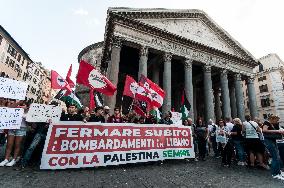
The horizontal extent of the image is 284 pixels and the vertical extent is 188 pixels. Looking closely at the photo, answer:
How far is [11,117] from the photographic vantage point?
19.3 feet

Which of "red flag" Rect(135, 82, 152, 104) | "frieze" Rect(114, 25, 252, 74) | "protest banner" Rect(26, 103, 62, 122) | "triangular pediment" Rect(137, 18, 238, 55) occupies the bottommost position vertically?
"protest banner" Rect(26, 103, 62, 122)

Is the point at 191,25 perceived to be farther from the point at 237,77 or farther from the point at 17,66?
the point at 17,66

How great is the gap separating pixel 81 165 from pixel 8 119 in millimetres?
2543

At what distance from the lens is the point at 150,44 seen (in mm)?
19562

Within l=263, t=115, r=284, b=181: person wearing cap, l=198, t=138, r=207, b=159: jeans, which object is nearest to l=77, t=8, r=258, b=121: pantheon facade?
l=198, t=138, r=207, b=159: jeans

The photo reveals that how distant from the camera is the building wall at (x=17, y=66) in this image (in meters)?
33.4

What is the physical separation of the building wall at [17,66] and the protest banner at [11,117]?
18.6 m

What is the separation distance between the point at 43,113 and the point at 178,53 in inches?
681

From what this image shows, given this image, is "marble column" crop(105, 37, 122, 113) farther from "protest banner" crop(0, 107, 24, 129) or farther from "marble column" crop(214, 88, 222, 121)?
"marble column" crop(214, 88, 222, 121)

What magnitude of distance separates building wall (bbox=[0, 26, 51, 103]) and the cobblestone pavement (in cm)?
2044

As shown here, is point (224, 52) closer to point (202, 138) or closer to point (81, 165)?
point (202, 138)

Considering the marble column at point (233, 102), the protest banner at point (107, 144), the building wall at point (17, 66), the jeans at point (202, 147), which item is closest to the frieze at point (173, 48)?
the marble column at point (233, 102)

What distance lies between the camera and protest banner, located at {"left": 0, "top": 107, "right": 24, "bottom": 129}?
5.73 m

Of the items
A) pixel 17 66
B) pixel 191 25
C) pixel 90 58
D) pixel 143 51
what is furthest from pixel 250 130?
pixel 17 66
